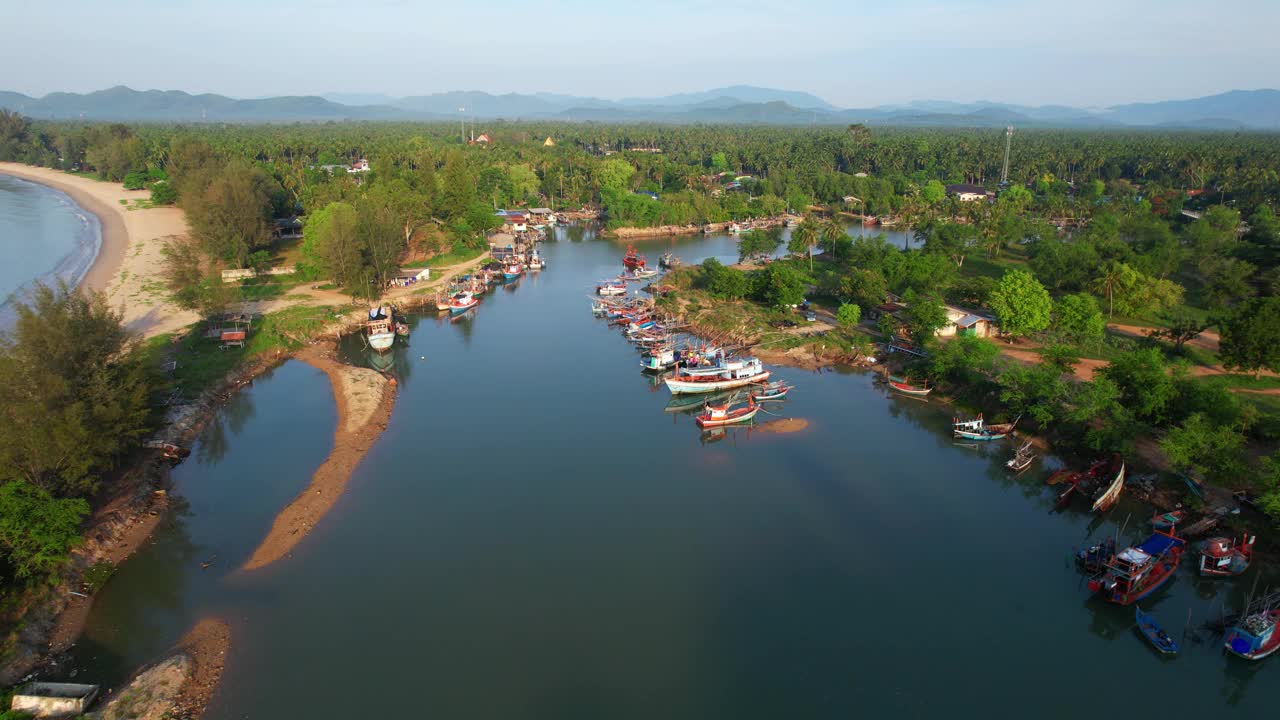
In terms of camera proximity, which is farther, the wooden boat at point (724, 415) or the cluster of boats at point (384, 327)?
the cluster of boats at point (384, 327)

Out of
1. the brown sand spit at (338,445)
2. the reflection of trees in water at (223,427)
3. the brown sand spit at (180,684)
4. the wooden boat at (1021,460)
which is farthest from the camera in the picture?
the reflection of trees in water at (223,427)

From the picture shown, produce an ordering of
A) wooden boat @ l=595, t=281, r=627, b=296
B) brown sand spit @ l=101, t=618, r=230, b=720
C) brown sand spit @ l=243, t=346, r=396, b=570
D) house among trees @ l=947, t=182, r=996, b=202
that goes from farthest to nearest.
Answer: house among trees @ l=947, t=182, r=996, b=202 → wooden boat @ l=595, t=281, r=627, b=296 → brown sand spit @ l=243, t=346, r=396, b=570 → brown sand spit @ l=101, t=618, r=230, b=720

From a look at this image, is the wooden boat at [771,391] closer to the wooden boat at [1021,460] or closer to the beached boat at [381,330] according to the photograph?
the wooden boat at [1021,460]

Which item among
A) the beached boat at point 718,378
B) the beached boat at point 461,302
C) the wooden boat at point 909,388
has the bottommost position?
the wooden boat at point 909,388

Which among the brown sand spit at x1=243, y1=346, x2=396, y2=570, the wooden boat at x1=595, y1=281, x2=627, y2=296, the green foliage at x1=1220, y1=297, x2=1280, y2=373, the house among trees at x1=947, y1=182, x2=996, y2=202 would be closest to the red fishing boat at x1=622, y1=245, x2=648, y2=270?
the wooden boat at x1=595, y1=281, x2=627, y2=296

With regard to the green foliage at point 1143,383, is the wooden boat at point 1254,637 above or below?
below

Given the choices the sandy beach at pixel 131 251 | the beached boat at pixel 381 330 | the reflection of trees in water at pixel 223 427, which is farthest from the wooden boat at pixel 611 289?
the sandy beach at pixel 131 251

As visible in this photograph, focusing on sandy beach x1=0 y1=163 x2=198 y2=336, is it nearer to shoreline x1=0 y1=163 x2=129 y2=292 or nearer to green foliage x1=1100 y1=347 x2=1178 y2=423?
shoreline x1=0 y1=163 x2=129 y2=292
